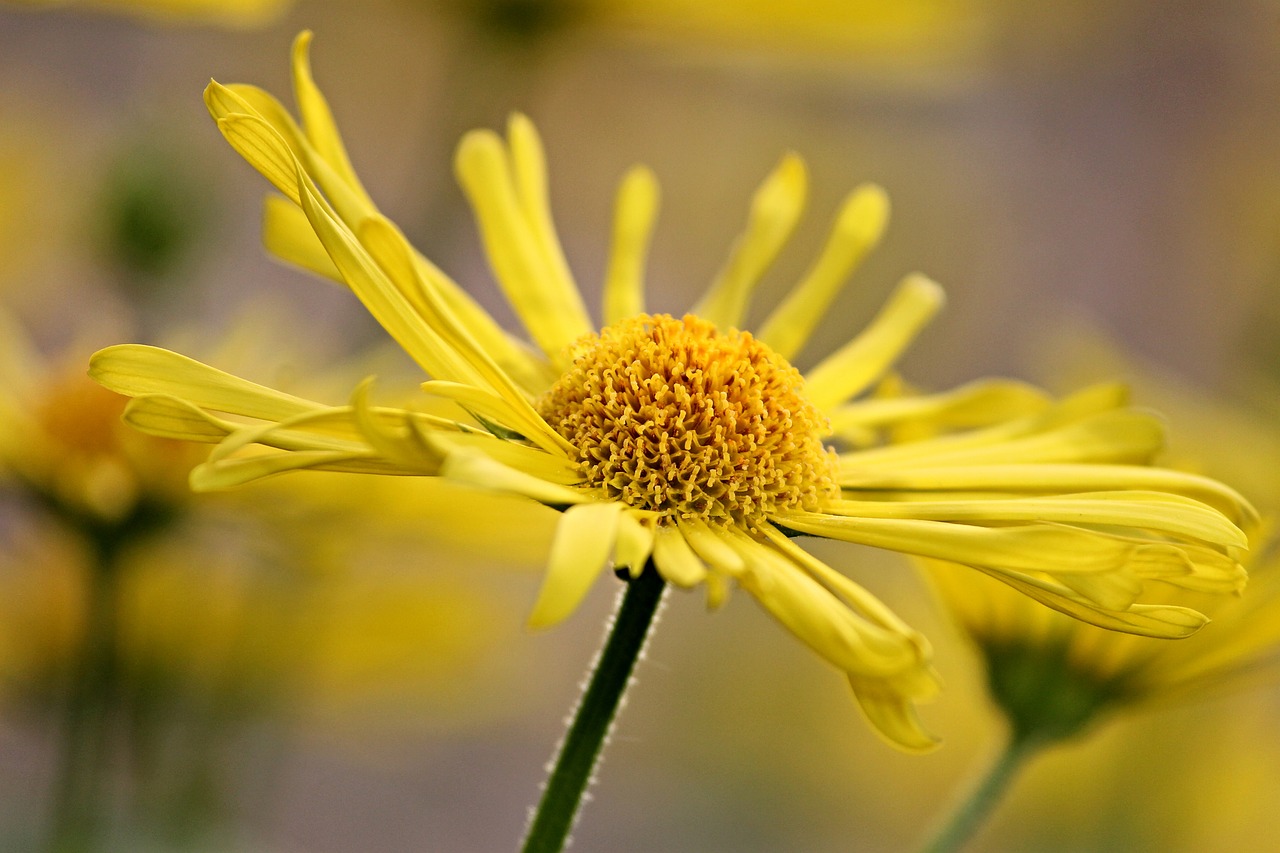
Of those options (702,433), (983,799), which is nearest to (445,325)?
(702,433)

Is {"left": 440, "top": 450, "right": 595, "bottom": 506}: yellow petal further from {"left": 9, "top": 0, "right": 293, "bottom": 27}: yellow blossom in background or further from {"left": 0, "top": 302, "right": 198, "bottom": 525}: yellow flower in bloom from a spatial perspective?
{"left": 9, "top": 0, "right": 293, "bottom": 27}: yellow blossom in background

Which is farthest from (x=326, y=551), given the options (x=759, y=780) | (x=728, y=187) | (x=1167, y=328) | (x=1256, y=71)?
(x=1167, y=328)

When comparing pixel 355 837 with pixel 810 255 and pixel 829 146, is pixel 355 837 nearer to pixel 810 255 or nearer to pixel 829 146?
pixel 810 255

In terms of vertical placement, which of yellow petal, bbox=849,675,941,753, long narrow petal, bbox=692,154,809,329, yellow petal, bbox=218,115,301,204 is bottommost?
yellow petal, bbox=849,675,941,753

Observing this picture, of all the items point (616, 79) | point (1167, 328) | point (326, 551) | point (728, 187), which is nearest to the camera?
point (326, 551)

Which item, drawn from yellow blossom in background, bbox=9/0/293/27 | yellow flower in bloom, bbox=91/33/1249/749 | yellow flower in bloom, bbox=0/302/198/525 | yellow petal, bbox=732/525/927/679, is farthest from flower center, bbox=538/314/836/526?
yellow blossom in background, bbox=9/0/293/27

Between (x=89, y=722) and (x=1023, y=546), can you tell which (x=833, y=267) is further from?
(x=89, y=722)

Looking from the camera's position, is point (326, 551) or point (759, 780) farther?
point (759, 780)
